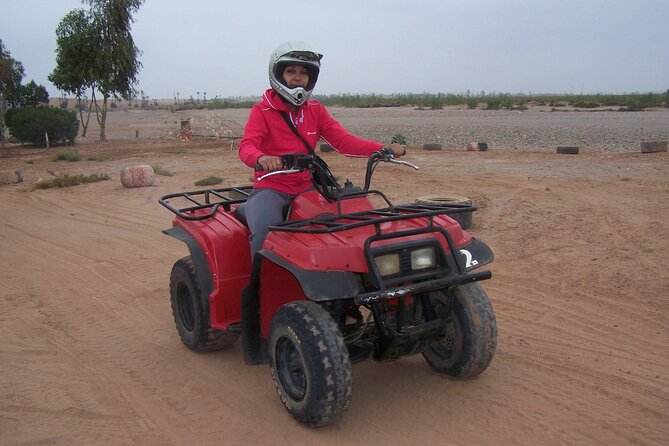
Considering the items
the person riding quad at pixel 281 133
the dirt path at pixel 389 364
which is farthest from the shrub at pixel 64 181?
the person riding quad at pixel 281 133

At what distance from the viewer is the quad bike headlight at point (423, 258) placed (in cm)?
375

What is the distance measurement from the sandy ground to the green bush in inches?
678

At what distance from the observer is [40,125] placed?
25.4 meters

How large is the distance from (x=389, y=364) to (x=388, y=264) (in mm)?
1305

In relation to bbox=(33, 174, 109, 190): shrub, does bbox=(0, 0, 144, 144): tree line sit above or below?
above

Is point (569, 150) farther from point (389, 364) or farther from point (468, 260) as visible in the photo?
point (468, 260)

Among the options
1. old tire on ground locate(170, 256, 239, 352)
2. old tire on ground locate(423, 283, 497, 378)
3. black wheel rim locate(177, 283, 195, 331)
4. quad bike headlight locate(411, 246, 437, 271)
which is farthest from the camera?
black wheel rim locate(177, 283, 195, 331)

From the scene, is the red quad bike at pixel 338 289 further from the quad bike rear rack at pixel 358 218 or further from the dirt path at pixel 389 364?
the dirt path at pixel 389 364

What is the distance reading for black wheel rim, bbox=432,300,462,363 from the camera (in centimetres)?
420

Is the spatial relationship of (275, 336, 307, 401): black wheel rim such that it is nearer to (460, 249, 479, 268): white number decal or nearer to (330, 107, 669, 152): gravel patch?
(460, 249, 479, 268): white number decal

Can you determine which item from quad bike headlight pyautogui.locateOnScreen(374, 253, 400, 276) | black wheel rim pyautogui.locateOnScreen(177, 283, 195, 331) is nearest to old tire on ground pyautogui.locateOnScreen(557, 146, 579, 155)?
black wheel rim pyautogui.locateOnScreen(177, 283, 195, 331)

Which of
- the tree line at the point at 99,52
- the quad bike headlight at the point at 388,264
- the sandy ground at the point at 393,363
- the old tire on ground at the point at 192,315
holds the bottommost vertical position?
the sandy ground at the point at 393,363

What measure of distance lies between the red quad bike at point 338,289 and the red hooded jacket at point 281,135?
0.24m

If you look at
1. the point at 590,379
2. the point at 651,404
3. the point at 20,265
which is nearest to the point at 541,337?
the point at 590,379
